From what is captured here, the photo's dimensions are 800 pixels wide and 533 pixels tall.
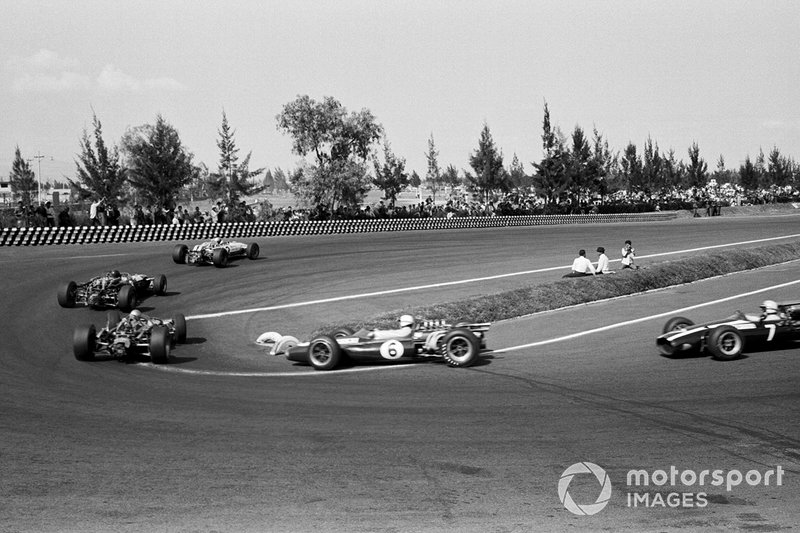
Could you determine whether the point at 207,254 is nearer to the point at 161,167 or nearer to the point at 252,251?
the point at 252,251

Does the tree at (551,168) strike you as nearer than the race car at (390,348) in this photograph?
No

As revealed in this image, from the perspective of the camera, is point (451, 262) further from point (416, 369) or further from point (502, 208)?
point (502, 208)

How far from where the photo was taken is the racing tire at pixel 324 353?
15.8 metres

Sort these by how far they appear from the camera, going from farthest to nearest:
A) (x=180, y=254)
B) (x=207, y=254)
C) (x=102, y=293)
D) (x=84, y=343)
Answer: (x=180, y=254) → (x=207, y=254) → (x=102, y=293) → (x=84, y=343)

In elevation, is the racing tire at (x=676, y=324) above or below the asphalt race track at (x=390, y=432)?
above

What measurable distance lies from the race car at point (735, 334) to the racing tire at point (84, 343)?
12003 millimetres

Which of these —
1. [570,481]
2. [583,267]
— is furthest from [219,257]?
[570,481]

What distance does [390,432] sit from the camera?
1066cm

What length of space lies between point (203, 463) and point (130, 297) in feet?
47.7

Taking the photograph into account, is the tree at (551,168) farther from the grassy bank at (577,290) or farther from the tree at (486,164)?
the grassy bank at (577,290)

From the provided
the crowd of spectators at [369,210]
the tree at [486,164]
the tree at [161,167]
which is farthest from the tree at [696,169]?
the tree at [161,167]

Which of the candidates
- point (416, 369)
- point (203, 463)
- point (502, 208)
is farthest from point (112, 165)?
point (203, 463)

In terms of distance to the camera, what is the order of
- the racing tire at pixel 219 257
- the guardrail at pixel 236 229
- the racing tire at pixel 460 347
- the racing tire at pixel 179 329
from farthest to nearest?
the guardrail at pixel 236 229
the racing tire at pixel 219 257
the racing tire at pixel 179 329
the racing tire at pixel 460 347

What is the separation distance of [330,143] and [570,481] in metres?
55.2
